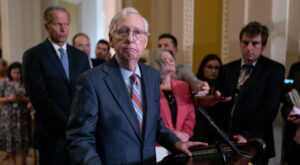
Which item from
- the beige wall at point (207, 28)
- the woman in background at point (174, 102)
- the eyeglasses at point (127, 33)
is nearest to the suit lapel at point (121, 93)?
the eyeglasses at point (127, 33)

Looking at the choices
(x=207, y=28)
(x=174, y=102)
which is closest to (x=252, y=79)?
(x=174, y=102)

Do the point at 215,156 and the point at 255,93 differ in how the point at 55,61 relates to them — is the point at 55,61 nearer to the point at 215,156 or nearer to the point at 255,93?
the point at 215,156

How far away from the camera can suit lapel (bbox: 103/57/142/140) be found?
3.73 ft

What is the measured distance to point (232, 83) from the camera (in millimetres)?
2285

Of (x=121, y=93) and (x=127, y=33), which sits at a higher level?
(x=127, y=33)

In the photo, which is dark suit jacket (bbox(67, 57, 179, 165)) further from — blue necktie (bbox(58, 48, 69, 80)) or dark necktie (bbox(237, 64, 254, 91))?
dark necktie (bbox(237, 64, 254, 91))

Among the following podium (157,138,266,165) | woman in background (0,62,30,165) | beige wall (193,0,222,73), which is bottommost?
woman in background (0,62,30,165)

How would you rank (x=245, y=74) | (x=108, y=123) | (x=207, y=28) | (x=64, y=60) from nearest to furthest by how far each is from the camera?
(x=108, y=123) < (x=64, y=60) < (x=245, y=74) < (x=207, y=28)

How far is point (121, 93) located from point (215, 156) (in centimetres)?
53

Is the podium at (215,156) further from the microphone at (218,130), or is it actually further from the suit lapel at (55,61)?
the suit lapel at (55,61)

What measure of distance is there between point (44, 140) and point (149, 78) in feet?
3.81

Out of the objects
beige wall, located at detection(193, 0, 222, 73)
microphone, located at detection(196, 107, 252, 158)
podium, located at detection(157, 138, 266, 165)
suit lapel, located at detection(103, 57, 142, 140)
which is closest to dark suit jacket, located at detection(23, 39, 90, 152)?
suit lapel, located at detection(103, 57, 142, 140)

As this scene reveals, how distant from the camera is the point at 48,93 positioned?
1.98 meters

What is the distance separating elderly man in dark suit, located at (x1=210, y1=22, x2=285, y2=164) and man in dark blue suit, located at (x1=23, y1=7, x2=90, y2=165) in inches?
55.5
